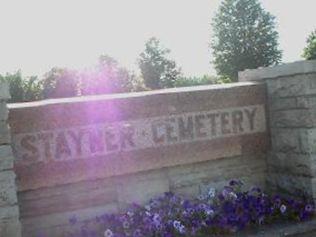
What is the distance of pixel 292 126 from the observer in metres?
6.14

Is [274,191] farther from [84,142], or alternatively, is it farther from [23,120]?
[23,120]

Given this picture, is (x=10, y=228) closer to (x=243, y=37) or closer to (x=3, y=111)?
(x=3, y=111)

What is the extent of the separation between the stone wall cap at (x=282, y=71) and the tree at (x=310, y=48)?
3662 centimetres

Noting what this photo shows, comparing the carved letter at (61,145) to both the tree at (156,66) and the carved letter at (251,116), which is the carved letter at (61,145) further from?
the tree at (156,66)

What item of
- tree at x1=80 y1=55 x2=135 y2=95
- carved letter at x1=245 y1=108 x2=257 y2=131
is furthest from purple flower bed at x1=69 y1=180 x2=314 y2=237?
tree at x1=80 y1=55 x2=135 y2=95

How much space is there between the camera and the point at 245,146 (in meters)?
6.38

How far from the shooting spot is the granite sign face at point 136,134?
17.7ft

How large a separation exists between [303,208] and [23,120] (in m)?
2.79

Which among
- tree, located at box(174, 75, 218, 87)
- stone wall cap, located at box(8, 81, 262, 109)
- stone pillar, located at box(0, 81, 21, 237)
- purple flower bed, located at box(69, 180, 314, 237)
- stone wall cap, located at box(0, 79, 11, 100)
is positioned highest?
tree, located at box(174, 75, 218, 87)

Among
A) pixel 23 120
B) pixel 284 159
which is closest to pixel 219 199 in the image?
pixel 284 159

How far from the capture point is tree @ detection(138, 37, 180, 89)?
5938 cm

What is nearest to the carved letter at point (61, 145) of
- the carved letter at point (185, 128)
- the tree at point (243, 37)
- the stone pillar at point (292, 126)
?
the carved letter at point (185, 128)

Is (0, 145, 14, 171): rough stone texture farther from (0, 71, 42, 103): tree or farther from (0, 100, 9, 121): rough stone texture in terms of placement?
(0, 71, 42, 103): tree

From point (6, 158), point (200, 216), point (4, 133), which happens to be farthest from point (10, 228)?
point (200, 216)
